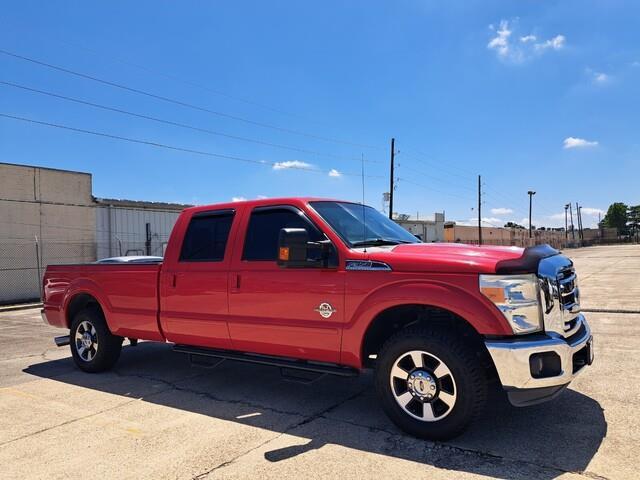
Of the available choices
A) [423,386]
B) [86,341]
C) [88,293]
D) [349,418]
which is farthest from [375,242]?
[86,341]

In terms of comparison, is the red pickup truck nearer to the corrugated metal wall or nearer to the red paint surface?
the red paint surface

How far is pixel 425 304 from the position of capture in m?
3.90

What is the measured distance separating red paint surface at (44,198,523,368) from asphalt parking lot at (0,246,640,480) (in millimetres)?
607

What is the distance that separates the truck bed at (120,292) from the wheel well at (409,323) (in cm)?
268

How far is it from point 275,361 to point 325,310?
2.63ft

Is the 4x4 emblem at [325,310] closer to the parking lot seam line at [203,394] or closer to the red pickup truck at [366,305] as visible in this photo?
the red pickup truck at [366,305]

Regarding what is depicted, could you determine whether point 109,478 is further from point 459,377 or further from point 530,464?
point 530,464

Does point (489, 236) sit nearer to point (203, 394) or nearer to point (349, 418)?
point (203, 394)

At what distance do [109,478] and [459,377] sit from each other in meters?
2.61

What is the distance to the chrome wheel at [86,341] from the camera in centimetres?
643

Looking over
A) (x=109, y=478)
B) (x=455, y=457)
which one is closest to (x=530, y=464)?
(x=455, y=457)

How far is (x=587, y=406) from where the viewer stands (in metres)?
4.57

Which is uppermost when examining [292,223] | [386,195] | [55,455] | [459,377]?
[386,195]

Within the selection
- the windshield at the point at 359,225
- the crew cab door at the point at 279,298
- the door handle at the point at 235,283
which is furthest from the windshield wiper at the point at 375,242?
the door handle at the point at 235,283
